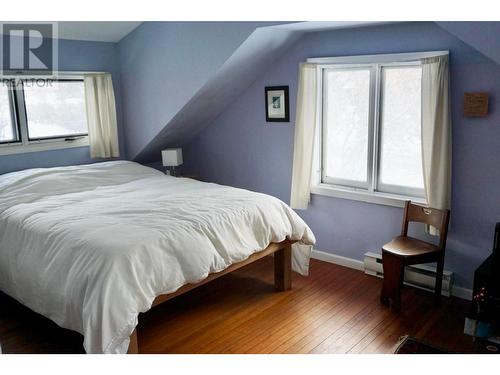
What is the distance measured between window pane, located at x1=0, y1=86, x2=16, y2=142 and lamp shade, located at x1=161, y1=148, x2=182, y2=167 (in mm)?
1389

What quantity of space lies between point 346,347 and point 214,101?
8.36ft

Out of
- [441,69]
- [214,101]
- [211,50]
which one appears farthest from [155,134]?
[441,69]

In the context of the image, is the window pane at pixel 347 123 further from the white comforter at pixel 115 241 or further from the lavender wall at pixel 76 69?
the lavender wall at pixel 76 69

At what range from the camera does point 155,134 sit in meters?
4.45

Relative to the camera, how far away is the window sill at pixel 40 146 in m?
3.96

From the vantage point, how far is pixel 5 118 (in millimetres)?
3934

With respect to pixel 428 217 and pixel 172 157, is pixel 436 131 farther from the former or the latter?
pixel 172 157

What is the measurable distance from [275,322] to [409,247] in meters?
1.10

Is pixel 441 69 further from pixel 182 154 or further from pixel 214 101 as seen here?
pixel 182 154

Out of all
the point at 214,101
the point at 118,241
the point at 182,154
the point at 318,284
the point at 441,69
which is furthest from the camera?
the point at 182,154

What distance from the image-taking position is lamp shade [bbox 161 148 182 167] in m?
4.63

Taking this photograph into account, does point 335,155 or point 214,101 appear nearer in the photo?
point 335,155

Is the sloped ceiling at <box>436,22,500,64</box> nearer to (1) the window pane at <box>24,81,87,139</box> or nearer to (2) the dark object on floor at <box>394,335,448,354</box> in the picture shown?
(2) the dark object on floor at <box>394,335,448,354</box>
